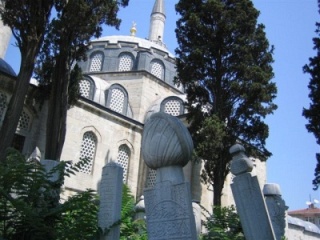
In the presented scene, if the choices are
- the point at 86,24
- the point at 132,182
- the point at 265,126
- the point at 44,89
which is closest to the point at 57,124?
the point at 44,89

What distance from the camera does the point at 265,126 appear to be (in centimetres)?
1334

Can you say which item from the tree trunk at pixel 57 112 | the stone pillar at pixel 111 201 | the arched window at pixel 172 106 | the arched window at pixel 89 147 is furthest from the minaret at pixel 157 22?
the stone pillar at pixel 111 201

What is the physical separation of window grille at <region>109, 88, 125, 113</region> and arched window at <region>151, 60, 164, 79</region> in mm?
4470

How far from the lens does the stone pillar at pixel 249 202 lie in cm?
416

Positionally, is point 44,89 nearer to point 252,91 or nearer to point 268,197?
point 252,91

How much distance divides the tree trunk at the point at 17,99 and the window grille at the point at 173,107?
1063 cm

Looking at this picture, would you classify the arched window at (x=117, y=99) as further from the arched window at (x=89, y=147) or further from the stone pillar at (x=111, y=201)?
the stone pillar at (x=111, y=201)

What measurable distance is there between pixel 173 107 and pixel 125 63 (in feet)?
19.5

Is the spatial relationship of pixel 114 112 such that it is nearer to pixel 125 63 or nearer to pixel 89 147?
pixel 89 147

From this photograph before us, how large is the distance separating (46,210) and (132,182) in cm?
1397

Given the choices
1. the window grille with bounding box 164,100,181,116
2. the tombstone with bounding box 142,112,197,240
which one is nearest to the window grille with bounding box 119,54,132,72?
the window grille with bounding box 164,100,181,116

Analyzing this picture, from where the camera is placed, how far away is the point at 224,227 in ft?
19.9

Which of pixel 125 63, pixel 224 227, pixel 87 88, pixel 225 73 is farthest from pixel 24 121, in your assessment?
pixel 125 63

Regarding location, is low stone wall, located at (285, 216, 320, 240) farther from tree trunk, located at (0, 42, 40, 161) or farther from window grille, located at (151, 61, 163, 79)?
tree trunk, located at (0, 42, 40, 161)
